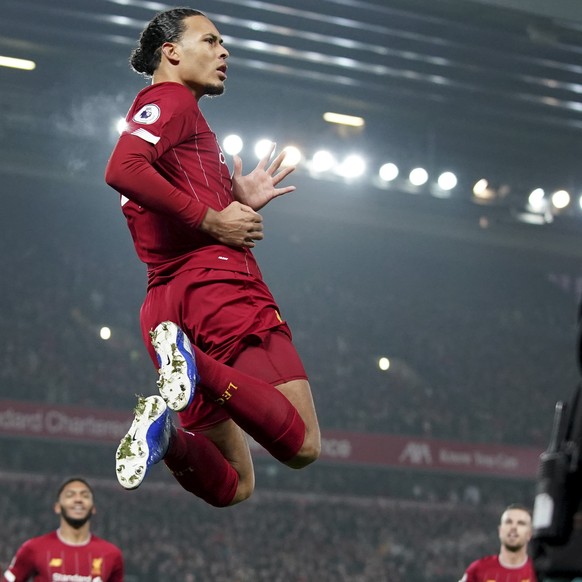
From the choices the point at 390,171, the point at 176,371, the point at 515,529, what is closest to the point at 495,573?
the point at 515,529

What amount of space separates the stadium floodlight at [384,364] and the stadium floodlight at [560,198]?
4.90 metres

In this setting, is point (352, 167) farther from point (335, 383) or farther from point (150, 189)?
point (150, 189)

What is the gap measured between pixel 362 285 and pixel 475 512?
5962 mm

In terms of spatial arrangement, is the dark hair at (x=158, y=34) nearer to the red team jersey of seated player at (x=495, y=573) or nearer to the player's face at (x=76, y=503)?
the player's face at (x=76, y=503)

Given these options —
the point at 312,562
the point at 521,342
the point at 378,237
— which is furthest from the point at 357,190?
the point at 312,562

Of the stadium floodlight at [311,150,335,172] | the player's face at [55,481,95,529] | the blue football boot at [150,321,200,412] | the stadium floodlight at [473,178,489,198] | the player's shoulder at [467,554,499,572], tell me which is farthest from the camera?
the stadium floodlight at [473,178,489,198]

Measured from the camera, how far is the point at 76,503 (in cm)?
667

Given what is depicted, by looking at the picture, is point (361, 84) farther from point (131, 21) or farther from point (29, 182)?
point (29, 182)

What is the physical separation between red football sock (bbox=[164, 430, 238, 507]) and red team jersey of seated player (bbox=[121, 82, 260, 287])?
2.06ft

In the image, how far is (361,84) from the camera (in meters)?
17.1

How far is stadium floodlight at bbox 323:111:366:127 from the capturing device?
60.1 feet

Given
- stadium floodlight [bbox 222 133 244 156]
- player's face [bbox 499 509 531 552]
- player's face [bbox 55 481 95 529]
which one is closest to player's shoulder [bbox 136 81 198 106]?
player's face [bbox 55 481 95 529]

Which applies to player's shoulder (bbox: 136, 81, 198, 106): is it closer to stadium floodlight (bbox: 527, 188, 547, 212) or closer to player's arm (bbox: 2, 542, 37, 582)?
player's arm (bbox: 2, 542, 37, 582)

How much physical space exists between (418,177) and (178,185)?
1484cm
